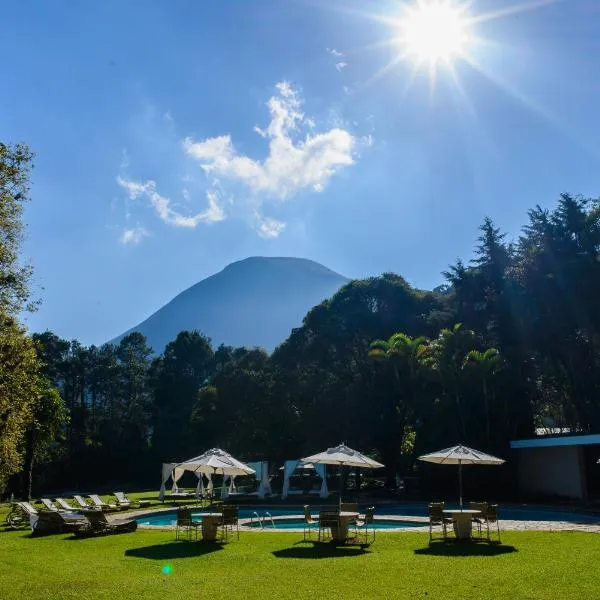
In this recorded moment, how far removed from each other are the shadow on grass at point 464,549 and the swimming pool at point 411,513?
20.5 ft

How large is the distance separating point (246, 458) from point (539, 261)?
2717 centimetres

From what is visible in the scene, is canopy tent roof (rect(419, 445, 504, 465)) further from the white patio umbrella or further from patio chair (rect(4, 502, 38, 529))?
patio chair (rect(4, 502, 38, 529))

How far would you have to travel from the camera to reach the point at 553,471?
82.9 ft

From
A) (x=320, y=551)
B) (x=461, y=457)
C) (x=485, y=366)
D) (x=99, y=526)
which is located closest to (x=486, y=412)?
(x=485, y=366)

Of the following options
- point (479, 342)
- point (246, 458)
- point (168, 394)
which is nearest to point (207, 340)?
point (168, 394)

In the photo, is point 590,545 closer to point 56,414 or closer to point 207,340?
point 56,414

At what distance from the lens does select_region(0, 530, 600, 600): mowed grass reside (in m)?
7.71

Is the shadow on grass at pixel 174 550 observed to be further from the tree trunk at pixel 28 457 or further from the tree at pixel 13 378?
the tree trunk at pixel 28 457

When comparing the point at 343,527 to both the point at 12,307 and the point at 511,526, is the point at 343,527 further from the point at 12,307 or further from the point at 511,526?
the point at 12,307

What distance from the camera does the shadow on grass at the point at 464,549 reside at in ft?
35.9

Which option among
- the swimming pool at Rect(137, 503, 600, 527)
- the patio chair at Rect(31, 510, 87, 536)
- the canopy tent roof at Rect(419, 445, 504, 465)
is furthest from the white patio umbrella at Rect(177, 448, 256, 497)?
the canopy tent roof at Rect(419, 445, 504, 465)

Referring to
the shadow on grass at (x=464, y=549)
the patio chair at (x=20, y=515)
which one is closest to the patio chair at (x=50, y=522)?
the patio chair at (x=20, y=515)

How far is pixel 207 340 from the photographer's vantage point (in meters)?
64.0

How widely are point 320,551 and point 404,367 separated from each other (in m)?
19.7
